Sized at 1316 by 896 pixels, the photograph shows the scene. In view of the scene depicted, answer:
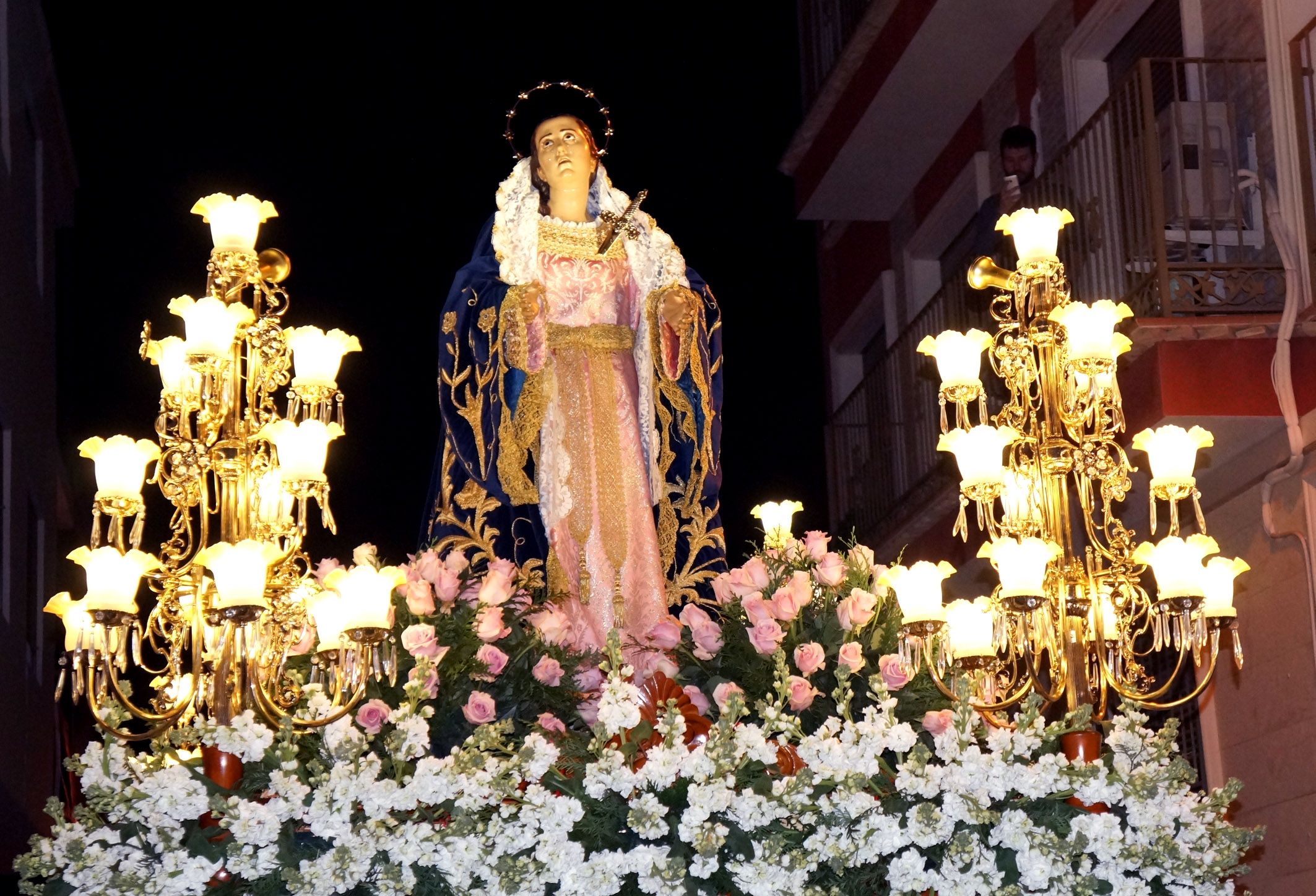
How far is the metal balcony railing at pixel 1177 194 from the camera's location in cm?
880

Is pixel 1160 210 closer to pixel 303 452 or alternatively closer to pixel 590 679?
pixel 590 679

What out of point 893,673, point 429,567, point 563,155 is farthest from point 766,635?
point 563,155

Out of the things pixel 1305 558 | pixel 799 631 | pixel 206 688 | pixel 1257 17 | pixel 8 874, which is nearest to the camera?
pixel 799 631

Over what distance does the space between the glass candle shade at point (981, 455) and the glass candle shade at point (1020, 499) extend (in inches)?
8.5

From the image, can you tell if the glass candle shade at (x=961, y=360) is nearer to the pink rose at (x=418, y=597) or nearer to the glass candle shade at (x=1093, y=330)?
the glass candle shade at (x=1093, y=330)

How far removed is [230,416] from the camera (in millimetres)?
6266

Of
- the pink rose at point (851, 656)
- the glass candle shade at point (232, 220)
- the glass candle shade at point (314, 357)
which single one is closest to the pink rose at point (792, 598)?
the pink rose at point (851, 656)

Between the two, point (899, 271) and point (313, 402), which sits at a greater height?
point (899, 271)

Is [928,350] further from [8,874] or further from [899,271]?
[8,874]

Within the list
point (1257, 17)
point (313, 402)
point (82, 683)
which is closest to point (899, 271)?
point (1257, 17)

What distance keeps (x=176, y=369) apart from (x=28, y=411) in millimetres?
7677

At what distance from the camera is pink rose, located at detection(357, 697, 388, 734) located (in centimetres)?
536

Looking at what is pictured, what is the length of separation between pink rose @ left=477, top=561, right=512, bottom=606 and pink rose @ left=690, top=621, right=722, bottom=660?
0.59 metres

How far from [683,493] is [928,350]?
1.10 m
